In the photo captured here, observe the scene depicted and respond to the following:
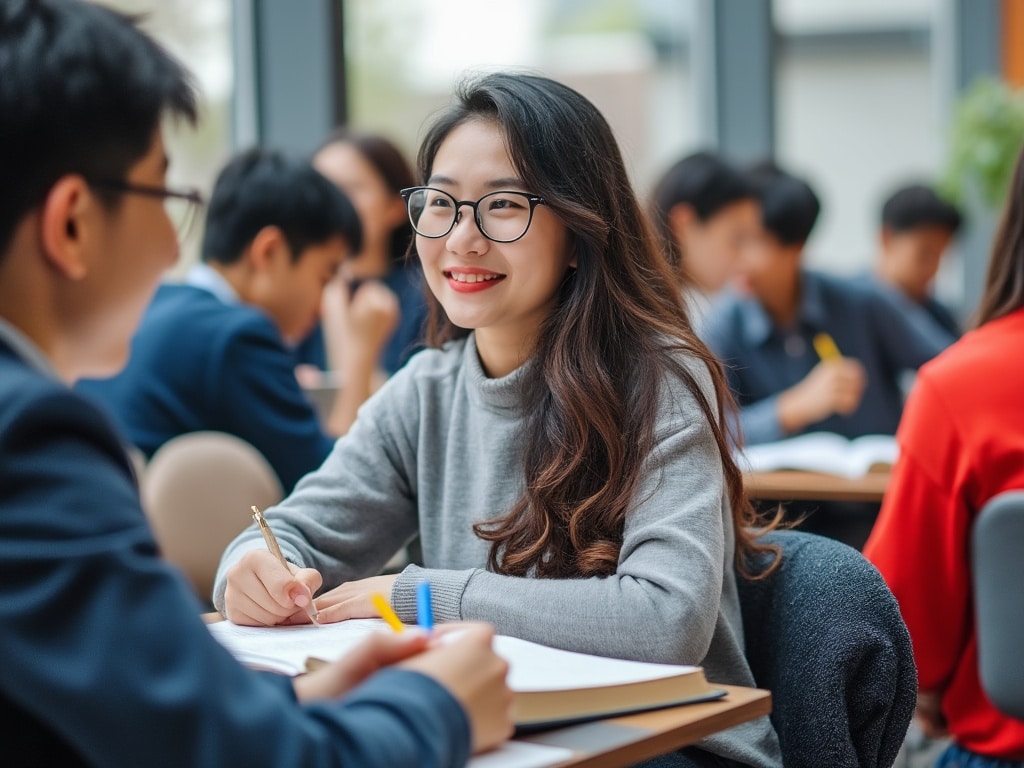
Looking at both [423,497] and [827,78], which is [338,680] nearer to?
[423,497]

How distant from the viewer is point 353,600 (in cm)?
132

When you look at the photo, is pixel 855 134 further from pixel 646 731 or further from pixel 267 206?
pixel 646 731

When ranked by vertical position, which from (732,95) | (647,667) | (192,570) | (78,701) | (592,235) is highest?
(732,95)

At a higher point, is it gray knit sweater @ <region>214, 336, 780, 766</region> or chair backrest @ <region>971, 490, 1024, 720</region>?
gray knit sweater @ <region>214, 336, 780, 766</region>

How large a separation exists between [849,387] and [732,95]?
3.17 meters

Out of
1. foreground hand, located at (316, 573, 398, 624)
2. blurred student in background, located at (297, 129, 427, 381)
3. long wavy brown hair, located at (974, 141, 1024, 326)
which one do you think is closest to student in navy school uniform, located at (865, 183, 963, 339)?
blurred student in background, located at (297, 129, 427, 381)

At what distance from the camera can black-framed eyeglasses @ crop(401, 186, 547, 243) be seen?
1.51 m

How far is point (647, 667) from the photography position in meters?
1.08

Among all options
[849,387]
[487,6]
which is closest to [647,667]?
[849,387]

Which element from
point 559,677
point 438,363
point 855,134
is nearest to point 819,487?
point 438,363

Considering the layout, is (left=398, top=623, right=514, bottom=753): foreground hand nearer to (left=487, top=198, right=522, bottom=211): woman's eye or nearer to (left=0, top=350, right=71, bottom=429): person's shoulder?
(left=0, top=350, right=71, bottom=429): person's shoulder

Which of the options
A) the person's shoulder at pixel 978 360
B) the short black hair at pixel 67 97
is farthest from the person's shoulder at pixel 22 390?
the person's shoulder at pixel 978 360

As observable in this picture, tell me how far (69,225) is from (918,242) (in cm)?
492

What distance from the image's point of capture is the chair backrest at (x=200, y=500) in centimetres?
224
